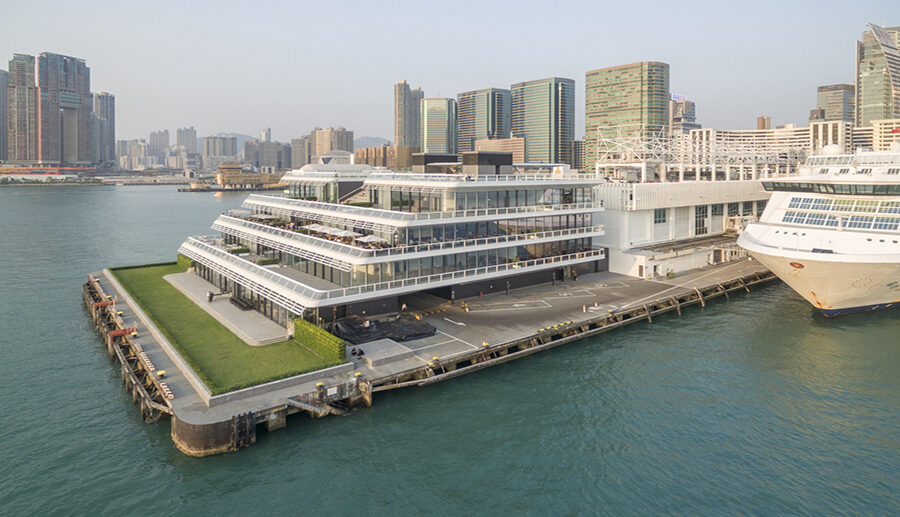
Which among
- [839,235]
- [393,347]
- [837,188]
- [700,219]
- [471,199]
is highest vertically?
[837,188]

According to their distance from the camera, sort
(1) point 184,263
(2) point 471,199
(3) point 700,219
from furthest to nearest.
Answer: (3) point 700,219 → (1) point 184,263 → (2) point 471,199

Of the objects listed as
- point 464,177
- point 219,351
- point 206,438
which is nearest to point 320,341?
point 219,351

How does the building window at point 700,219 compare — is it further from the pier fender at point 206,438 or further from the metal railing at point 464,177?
the pier fender at point 206,438

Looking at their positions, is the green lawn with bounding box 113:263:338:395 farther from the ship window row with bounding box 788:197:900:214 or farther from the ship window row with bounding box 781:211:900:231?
the ship window row with bounding box 788:197:900:214

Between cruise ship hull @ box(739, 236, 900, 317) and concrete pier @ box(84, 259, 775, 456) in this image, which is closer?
concrete pier @ box(84, 259, 775, 456)

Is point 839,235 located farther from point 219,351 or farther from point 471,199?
point 219,351

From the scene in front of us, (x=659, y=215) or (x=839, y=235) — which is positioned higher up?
(x=659, y=215)

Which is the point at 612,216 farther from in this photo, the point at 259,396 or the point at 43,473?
the point at 43,473

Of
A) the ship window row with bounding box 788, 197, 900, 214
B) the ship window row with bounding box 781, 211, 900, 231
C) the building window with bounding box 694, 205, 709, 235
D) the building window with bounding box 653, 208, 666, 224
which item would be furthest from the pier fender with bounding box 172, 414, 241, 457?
the building window with bounding box 694, 205, 709, 235
